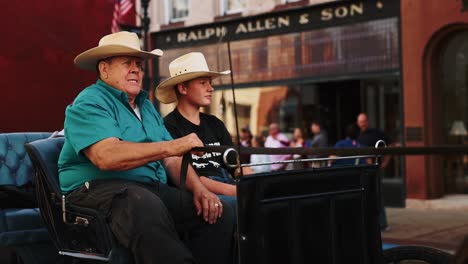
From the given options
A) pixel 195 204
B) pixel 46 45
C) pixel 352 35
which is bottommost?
pixel 195 204

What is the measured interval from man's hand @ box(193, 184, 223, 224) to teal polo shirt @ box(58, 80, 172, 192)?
23 cm

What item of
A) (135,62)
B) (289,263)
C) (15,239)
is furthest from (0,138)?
(289,263)

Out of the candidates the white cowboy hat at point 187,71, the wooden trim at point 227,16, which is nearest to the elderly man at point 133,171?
the white cowboy hat at point 187,71

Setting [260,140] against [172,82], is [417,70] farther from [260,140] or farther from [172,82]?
[172,82]

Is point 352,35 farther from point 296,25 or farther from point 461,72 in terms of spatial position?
point 461,72

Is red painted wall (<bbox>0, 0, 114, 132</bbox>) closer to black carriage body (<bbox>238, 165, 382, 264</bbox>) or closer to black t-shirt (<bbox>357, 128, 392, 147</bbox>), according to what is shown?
black carriage body (<bbox>238, 165, 382, 264</bbox>)

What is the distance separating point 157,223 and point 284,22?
40.1ft

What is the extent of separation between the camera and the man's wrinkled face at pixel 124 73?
3.52 meters

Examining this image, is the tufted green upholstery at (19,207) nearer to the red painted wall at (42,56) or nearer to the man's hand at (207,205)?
the red painted wall at (42,56)

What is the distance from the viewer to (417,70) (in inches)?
506

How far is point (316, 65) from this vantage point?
14.4m

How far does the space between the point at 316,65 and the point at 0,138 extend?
10.5 m

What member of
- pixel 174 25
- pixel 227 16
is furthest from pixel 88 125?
pixel 174 25

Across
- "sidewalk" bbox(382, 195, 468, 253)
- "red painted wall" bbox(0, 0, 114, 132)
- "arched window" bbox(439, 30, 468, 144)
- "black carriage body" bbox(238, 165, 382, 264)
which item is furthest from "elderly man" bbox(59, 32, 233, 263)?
"arched window" bbox(439, 30, 468, 144)
